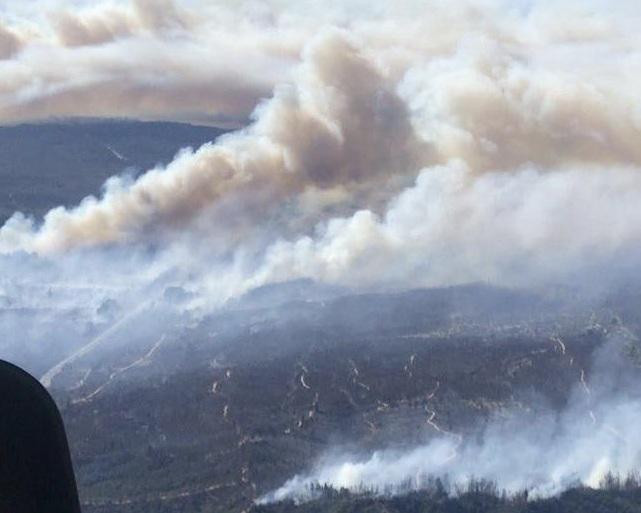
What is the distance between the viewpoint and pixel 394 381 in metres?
98.8

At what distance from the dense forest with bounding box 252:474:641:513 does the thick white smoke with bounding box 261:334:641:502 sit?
0.75 metres

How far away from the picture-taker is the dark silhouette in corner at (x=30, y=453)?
205 inches

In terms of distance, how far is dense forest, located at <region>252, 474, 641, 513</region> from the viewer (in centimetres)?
7119

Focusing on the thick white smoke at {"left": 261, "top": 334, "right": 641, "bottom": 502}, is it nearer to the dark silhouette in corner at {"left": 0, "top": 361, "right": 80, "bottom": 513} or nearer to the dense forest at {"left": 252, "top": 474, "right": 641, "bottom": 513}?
the dense forest at {"left": 252, "top": 474, "right": 641, "bottom": 513}

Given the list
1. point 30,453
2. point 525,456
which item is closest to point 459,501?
point 525,456

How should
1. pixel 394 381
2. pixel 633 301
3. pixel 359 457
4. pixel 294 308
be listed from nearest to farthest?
pixel 359 457 → pixel 394 381 → pixel 294 308 → pixel 633 301

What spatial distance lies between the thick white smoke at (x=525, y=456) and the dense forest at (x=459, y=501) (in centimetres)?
75

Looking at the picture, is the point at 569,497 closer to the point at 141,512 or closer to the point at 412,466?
the point at 412,466

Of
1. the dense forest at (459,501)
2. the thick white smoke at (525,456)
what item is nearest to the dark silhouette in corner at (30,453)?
the dense forest at (459,501)

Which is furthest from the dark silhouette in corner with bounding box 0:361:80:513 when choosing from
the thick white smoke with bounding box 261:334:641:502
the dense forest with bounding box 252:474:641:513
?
the thick white smoke with bounding box 261:334:641:502

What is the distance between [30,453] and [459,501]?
70.9 meters

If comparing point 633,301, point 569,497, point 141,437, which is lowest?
point 569,497

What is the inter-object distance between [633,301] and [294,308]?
112 ft

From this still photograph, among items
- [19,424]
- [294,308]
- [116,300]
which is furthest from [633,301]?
[19,424]
